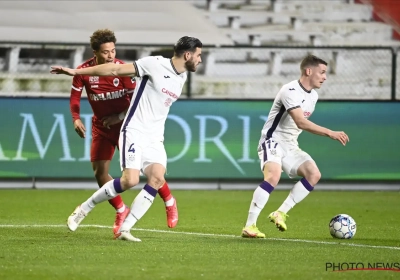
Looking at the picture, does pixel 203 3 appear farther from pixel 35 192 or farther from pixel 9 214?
pixel 9 214

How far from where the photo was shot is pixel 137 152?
895 cm

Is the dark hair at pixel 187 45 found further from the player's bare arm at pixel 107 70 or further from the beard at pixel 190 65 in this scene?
the player's bare arm at pixel 107 70

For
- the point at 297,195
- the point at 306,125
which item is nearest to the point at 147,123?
the point at 306,125

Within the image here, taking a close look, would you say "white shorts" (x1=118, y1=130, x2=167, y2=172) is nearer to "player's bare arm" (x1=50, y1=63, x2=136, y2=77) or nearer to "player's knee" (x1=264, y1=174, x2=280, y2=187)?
"player's bare arm" (x1=50, y1=63, x2=136, y2=77)

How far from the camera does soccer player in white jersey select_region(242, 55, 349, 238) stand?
378 inches

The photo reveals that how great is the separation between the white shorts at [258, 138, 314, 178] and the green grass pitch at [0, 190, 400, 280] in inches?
29.0

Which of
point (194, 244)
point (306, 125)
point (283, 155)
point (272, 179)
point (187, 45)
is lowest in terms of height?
point (194, 244)

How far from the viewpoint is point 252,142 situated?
52.4ft

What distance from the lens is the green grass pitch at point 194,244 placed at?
7.12 metres

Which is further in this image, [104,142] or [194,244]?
[104,142]

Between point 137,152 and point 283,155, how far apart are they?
1.74 meters

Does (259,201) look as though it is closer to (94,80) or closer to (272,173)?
(272,173)

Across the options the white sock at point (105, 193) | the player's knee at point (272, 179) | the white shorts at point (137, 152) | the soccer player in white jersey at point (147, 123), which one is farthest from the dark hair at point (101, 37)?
the player's knee at point (272, 179)

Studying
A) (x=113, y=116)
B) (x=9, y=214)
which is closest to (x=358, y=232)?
(x=113, y=116)
